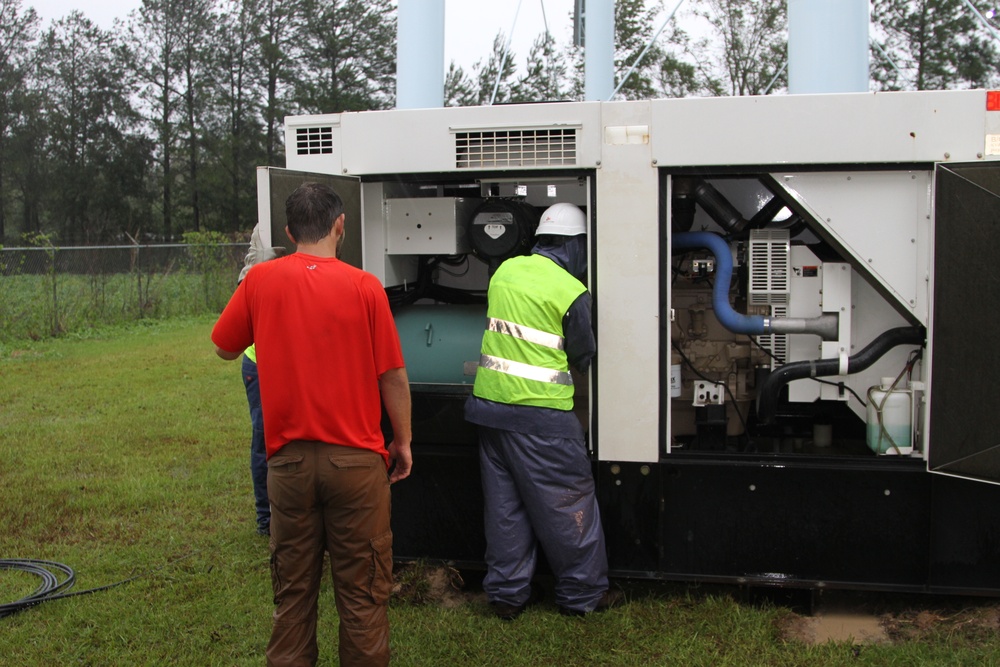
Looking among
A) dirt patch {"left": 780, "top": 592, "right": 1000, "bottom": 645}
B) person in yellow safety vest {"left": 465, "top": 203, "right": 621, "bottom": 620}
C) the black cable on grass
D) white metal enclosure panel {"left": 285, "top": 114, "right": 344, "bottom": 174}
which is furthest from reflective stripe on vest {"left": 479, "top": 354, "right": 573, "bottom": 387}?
the black cable on grass

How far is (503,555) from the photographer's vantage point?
4328 mm

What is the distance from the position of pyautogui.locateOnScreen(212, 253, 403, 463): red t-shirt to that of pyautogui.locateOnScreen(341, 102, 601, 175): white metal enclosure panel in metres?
1.23

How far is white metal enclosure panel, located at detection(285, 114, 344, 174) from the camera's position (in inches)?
179

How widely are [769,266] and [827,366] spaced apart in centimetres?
52

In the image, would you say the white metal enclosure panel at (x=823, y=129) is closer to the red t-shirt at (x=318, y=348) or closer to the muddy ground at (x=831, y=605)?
the red t-shirt at (x=318, y=348)

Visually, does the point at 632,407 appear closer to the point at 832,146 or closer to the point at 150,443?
the point at 832,146

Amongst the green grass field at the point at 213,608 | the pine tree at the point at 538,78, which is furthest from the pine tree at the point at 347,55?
the green grass field at the point at 213,608

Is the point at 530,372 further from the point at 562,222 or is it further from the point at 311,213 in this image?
the point at 311,213

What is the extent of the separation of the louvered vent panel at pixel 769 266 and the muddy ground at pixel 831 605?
1337 millimetres

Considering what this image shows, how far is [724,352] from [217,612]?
2670mm

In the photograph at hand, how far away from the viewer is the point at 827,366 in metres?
4.37

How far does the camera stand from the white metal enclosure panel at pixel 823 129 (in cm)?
395

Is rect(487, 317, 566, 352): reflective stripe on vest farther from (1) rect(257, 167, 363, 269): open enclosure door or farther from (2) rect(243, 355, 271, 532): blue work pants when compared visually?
(2) rect(243, 355, 271, 532): blue work pants

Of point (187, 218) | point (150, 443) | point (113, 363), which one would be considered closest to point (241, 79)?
point (187, 218)
